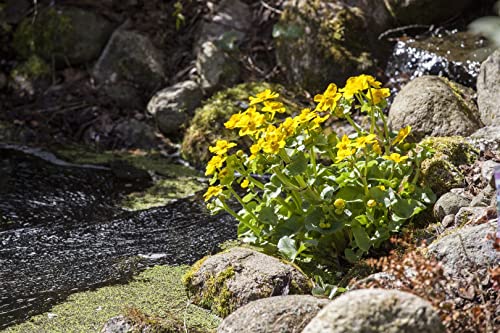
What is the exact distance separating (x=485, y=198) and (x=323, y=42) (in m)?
2.81

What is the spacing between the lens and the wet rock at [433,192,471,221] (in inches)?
121

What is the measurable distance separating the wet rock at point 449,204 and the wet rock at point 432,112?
34.1 inches

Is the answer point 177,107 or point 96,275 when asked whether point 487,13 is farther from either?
point 96,275

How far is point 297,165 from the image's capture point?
9.66ft

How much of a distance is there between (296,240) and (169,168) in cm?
222

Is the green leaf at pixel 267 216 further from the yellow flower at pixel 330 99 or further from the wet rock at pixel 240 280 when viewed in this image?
the yellow flower at pixel 330 99

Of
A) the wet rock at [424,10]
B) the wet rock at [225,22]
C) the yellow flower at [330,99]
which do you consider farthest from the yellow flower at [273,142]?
the wet rock at [225,22]

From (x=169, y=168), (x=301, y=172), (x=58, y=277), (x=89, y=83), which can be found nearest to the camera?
(x=301, y=172)

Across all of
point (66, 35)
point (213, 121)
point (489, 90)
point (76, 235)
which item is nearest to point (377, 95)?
point (489, 90)

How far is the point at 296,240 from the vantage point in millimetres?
3119

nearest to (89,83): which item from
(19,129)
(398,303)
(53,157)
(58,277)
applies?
(19,129)

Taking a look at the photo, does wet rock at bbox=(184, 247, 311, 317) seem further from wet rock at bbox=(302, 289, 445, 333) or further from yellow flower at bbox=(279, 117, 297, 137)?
wet rock at bbox=(302, 289, 445, 333)

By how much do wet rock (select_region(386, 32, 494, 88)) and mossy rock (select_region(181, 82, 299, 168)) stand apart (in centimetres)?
85

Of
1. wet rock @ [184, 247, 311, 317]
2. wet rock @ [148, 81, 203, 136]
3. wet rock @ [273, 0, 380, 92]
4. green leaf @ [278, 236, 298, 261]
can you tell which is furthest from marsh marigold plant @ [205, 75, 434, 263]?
wet rock @ [148, 81, 203, 136]
